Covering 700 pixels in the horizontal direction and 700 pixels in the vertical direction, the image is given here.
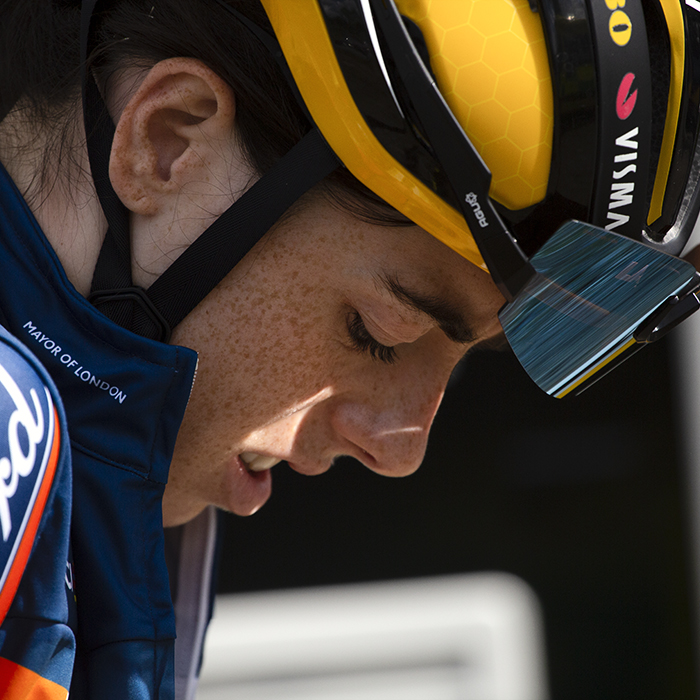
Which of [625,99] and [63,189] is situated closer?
[625,99]

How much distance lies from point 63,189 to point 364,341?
0.48m

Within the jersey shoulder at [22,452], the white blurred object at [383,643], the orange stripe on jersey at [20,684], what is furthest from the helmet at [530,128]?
the white blurred object at [383,643]

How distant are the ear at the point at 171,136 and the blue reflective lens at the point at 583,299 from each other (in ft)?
1.47

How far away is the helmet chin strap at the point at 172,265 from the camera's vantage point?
99 cm

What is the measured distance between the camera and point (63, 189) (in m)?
1.03

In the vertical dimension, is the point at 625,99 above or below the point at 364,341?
above

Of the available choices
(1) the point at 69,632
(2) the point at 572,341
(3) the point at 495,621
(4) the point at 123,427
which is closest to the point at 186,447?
(4) the point at 123,427

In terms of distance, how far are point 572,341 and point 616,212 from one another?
0.19 meters

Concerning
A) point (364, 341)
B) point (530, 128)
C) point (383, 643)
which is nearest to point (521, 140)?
point (530, 128)

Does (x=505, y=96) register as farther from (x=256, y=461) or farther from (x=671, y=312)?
(x=256, y=461)

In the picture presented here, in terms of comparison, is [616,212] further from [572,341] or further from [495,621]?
[495,621]

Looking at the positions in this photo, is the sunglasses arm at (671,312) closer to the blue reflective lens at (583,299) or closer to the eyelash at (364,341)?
the blue reflective lens at (583,299)

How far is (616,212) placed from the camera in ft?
3.14

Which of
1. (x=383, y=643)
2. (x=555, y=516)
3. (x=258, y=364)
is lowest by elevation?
(x=383, y=643)
